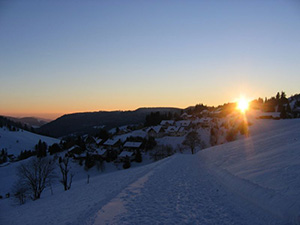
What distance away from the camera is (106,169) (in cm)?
5612

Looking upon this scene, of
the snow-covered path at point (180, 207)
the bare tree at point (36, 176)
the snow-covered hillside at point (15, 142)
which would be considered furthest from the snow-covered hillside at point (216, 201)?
the snow-covered hillside at point (15, 142)

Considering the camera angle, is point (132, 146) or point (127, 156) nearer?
point (127, 156)

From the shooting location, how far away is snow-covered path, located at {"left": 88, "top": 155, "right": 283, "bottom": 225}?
29.8 ft

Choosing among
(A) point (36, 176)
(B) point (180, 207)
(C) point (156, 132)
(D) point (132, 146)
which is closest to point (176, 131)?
(C) point (156, 132)

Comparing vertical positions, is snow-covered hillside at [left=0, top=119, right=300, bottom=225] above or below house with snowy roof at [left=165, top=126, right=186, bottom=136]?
above

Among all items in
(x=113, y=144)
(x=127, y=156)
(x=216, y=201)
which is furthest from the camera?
(x=113, y=144)

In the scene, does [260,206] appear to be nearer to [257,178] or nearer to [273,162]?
[257,178]

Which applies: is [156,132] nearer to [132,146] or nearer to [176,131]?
[176,131]

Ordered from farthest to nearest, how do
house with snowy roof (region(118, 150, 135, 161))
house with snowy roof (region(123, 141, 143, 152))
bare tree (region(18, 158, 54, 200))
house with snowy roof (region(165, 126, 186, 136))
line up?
1. house with snowy roof (region(165, 126, 186, 136))
2. house with snowy roof (region(123, 141, 143, 152))
3. house with snowy roof (region(118, 150, 135, 161))
4. bare tree (region(18, 158, 54, 200))

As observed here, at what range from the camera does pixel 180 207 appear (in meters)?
10.7

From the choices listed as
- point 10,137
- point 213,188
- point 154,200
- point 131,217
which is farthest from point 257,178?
point 10,137

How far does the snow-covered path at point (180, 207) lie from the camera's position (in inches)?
358

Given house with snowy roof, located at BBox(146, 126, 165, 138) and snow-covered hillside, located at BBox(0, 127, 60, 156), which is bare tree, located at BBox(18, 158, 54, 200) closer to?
house with snowy roof, located at BBox(146, 126, 165, 138)

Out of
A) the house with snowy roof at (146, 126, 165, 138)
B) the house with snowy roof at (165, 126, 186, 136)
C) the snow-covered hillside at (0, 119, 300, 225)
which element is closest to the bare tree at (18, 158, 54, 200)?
the snow-covered hillside at (0, 119, 300, 225)
